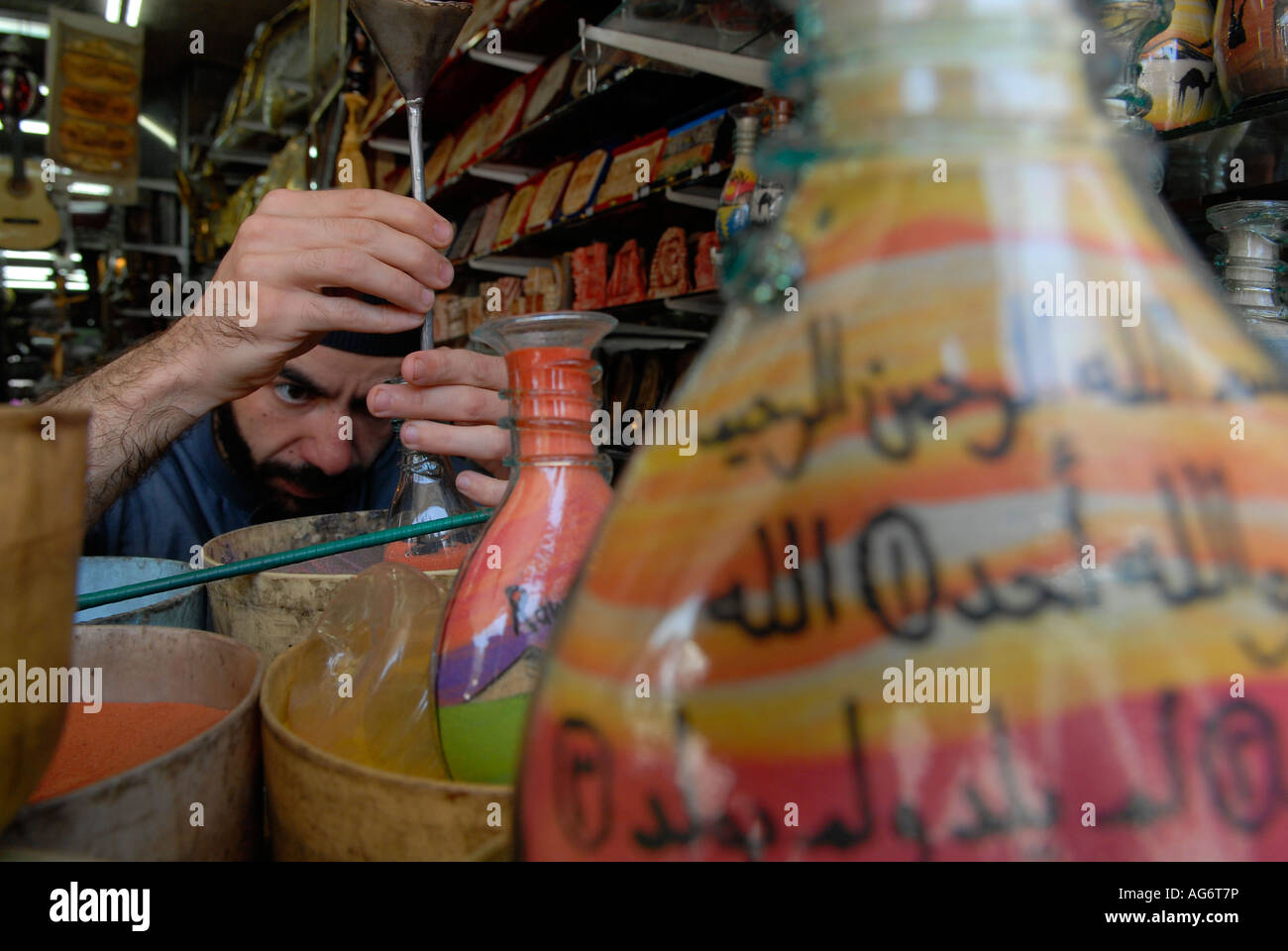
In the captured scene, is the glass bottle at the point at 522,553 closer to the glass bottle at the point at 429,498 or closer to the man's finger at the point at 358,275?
the glass bottle at the point at 429,498

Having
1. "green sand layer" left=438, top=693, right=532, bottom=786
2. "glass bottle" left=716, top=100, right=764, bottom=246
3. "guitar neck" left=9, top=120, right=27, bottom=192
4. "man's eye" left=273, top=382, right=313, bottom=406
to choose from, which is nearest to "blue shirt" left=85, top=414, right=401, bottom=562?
"man's eye" left=273, top=382, right=313, bottom=406

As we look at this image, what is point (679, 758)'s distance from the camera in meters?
0.19

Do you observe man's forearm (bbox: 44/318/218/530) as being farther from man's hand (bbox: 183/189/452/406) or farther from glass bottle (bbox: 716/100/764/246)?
glass bottle (bbox: 716/100/764/246)

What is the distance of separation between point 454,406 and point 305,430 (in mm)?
596

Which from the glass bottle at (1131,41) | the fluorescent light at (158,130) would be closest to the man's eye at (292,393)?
the glass bottle at (1131,41)

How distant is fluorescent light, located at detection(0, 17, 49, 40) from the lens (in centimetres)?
548

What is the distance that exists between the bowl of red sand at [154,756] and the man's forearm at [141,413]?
2.06 ft

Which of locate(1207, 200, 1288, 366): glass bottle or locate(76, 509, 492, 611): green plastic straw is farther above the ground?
locate(1207, 200, 1288, 366): glass bottle

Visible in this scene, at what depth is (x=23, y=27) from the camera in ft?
18.6

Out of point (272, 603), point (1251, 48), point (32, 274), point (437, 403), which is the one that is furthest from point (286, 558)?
point (32, 274)

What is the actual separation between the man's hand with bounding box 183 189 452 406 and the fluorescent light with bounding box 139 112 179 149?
6833mm

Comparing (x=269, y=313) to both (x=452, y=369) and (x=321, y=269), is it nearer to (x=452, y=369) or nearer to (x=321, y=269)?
(x=321, y=269)
